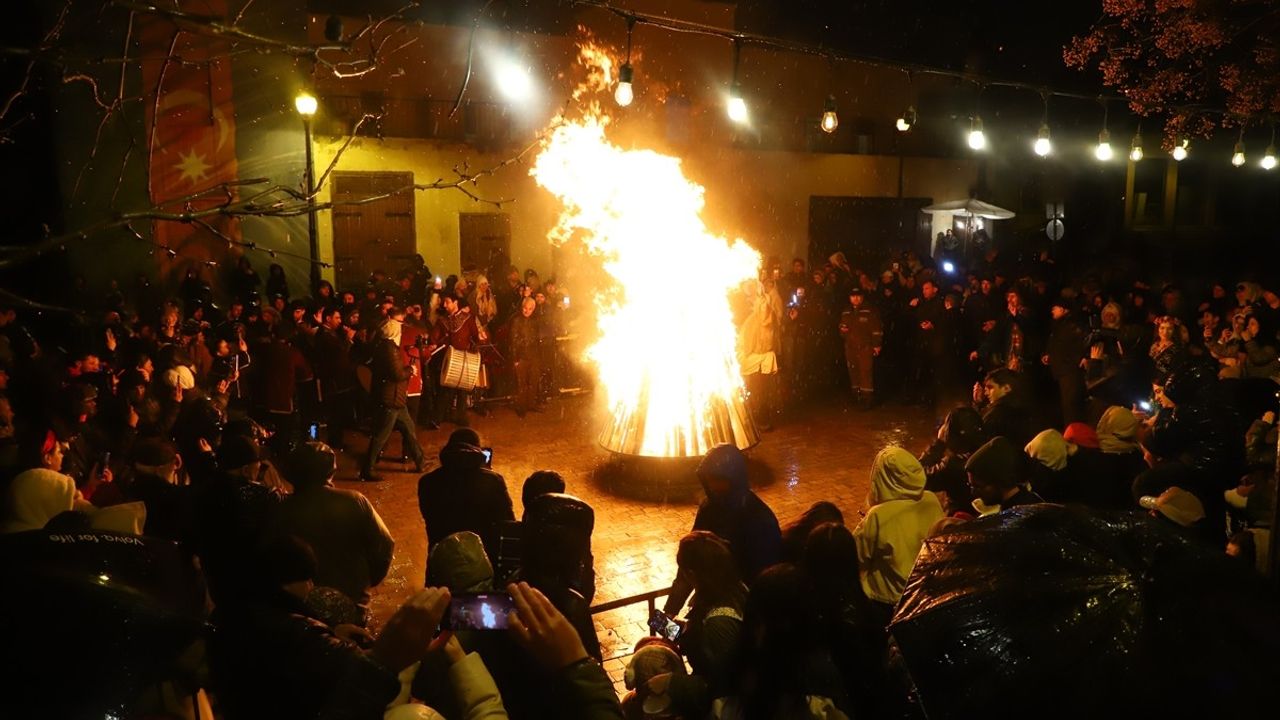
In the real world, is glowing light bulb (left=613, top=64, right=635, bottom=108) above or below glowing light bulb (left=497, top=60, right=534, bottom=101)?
below

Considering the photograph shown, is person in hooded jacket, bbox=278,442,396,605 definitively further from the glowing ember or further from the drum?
the drum

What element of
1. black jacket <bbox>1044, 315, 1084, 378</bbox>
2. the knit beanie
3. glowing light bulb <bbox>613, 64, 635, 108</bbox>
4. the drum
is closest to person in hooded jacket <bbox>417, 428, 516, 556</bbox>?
the knit beanie

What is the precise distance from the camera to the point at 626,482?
10.9 meters

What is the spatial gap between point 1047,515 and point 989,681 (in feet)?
1.76

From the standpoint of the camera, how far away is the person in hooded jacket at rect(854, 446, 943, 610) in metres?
5.19

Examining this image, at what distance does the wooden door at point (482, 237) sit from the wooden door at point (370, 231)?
118cm

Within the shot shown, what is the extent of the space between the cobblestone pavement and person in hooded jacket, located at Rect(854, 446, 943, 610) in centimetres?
214

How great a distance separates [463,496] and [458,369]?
7429mm

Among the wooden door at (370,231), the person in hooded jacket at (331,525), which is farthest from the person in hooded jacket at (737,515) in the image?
the wooden door at (370,231)

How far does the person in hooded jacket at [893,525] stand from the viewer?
519 centimetres

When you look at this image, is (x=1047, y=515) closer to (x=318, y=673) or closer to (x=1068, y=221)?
(x=318, y=673)

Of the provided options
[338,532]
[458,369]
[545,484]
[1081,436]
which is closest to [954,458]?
[1081,436]

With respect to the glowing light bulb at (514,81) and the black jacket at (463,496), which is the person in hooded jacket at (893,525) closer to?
the black jacket at (463,496)

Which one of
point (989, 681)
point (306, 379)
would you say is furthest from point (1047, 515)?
point (306, 379)
